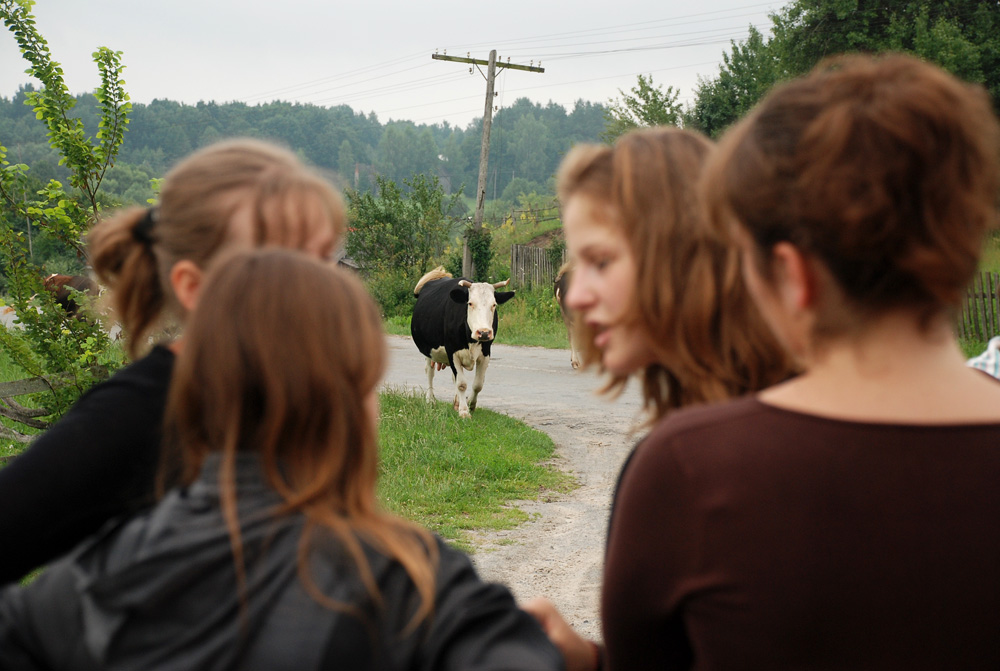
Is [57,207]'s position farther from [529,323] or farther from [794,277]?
[529,323]

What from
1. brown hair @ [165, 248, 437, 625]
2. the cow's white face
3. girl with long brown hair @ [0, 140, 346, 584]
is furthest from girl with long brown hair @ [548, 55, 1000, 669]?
the cow's white face

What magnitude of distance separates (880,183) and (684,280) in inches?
26.7

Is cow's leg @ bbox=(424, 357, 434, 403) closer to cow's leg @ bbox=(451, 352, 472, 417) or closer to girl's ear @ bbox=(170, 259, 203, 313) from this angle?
cow's leg @ bbox=(451, 352, 472, 417)

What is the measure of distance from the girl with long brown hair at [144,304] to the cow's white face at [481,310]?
8001 millimetres

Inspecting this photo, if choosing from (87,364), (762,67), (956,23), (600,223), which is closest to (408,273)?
(762,67)

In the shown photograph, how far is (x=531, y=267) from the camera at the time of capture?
91.7 feet

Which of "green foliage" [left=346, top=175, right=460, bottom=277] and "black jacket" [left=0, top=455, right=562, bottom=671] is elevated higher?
"green foliage" [left=346, top=175, right=460, bottom=277]

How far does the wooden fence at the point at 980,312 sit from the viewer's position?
1491cm

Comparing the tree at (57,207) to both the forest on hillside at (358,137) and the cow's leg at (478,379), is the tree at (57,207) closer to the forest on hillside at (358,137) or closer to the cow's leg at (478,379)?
the cow's leg at (478,379)

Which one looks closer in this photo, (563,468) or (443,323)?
(563,468)

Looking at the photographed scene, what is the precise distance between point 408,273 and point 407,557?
26953 millimetres

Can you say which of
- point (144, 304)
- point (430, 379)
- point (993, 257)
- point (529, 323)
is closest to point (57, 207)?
point (144, 304)

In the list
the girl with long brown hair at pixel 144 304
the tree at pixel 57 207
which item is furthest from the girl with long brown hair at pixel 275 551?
the tree at pixel 57 207

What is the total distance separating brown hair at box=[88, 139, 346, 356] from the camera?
1771 millimetres
